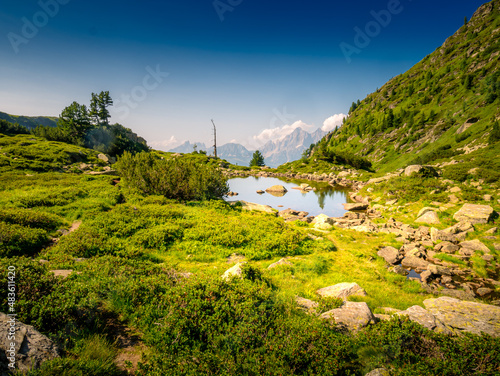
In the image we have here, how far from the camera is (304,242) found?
1511cm

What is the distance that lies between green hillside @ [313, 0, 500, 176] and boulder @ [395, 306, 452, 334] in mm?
30892

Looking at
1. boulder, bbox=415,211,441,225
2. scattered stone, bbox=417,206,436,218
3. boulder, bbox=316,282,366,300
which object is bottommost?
boulder, bbox=316,282,366,300

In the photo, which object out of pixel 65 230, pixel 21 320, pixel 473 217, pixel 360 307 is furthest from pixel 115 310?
pixel 473 217

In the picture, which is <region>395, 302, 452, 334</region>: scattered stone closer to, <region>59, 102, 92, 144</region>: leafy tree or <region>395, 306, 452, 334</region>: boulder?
<region>395, 306, 452, 334</region>: boulder

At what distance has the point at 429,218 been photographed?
1970 centimetres

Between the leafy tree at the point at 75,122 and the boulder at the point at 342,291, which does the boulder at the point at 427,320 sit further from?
the leafy tree at the point at 75,122

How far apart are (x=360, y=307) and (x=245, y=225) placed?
34.7 ft

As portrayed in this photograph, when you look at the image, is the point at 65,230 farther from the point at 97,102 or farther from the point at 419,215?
the point at 97,102

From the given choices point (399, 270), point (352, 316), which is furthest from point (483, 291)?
point (352, 316)

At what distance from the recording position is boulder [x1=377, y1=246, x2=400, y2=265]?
44.8ft

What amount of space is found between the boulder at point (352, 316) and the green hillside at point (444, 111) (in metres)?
32.5

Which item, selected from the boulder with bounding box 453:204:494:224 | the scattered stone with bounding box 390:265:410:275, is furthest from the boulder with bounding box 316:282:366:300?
the boulder with bounding box 453:204:494:224

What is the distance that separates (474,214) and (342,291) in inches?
707

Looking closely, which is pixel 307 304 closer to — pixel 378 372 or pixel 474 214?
pixel 378 372
